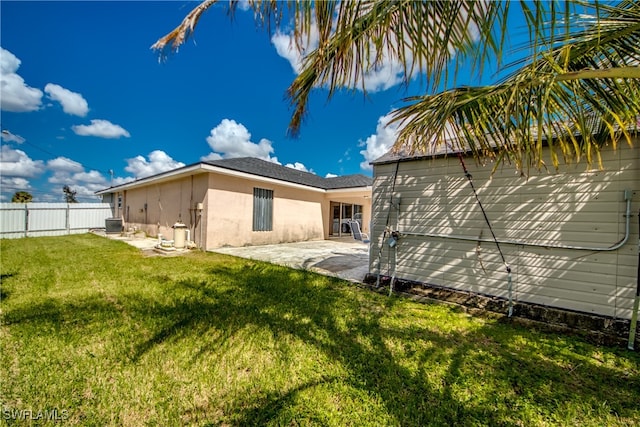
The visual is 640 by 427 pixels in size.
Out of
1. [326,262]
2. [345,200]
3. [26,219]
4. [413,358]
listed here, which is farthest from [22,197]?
[413,358]

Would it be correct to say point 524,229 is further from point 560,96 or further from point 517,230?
point 560,96

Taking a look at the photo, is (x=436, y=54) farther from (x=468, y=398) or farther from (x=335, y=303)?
(x=335, y=303)

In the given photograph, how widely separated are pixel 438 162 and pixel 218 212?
8.43 meters

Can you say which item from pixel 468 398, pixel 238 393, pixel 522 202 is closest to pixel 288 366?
pixel 238 393

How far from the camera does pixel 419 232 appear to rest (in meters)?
5.27

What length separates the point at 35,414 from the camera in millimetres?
1957

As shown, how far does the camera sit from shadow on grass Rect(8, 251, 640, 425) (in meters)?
2.15

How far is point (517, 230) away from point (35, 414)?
609 centimetres

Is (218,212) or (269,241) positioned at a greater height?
(218,212)

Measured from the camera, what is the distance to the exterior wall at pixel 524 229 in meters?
3.57

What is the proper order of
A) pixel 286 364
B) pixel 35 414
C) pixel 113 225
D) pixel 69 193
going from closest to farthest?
1. pixel 35 414
2. pixel 286 364
3. pixel 113 225
4. pixel 69 193

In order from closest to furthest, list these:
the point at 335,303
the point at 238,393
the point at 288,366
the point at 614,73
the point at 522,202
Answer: the point at 614,73 → the point at 238,393 → the point at 288,366 → the point at 522,202 → the point at 335,303

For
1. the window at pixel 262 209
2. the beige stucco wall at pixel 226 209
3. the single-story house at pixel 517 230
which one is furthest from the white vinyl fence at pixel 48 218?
the single-story house at pixel 517 230

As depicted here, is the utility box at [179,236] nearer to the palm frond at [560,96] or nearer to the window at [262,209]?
the window at [262,209]
